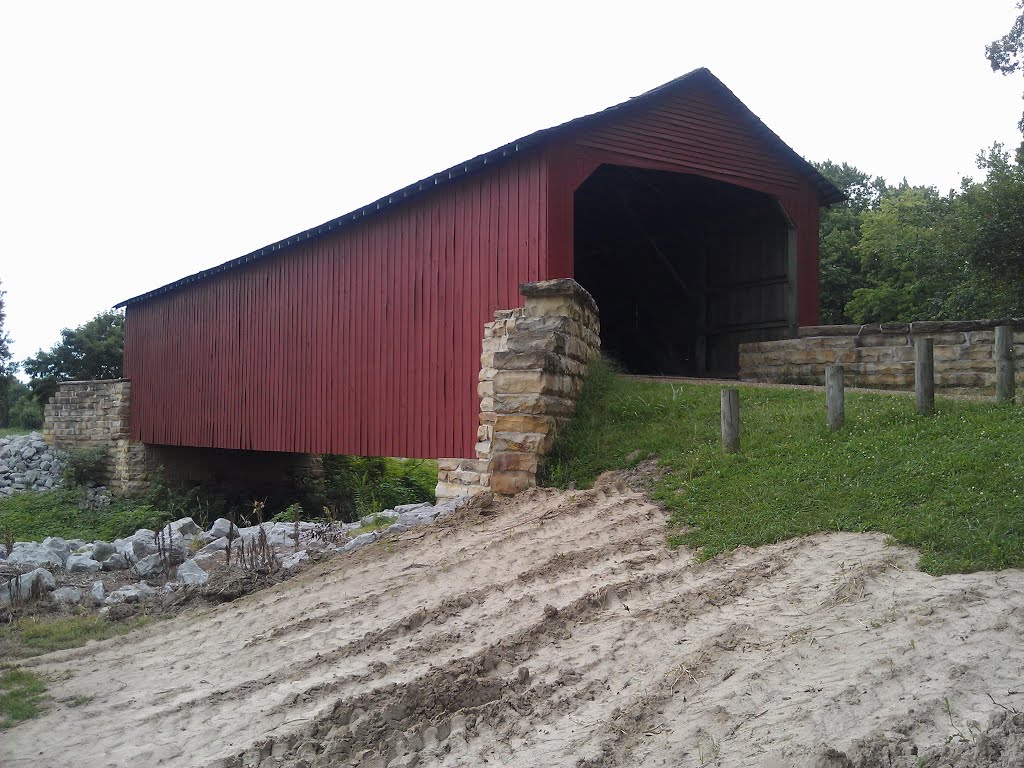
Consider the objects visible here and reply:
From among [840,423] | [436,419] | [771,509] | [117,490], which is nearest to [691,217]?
[436,419]

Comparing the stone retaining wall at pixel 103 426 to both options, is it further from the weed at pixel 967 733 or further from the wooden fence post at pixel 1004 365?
the weed at pixel 967 733

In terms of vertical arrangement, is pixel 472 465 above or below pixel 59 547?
above

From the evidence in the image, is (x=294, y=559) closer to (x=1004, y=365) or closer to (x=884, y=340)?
(x=1004, y=365)

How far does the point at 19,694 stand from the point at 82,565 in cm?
350

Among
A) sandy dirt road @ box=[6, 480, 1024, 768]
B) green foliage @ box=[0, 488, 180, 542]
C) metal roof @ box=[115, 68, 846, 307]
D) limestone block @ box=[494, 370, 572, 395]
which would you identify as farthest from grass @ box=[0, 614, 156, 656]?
green foliage @ box=[0, 488, 180, 542]

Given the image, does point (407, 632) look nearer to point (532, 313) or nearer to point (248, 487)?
point (532, 313)

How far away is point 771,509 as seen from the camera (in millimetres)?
5176

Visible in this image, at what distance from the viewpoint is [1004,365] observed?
22.8 feet

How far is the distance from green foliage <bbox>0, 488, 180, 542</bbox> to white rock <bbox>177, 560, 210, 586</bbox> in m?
6.79

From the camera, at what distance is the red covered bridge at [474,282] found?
31.8 feet

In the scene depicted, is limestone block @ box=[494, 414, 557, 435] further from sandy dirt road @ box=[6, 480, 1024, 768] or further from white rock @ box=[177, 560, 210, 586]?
white rock @ box=[177, 560, 210, 586]

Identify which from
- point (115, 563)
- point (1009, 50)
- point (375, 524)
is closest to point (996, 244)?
point (1009, 50)

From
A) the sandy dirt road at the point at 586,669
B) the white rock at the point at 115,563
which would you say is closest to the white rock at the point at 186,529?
the white rock at the point at 115,563

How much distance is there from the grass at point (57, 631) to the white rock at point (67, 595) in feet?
1.39
